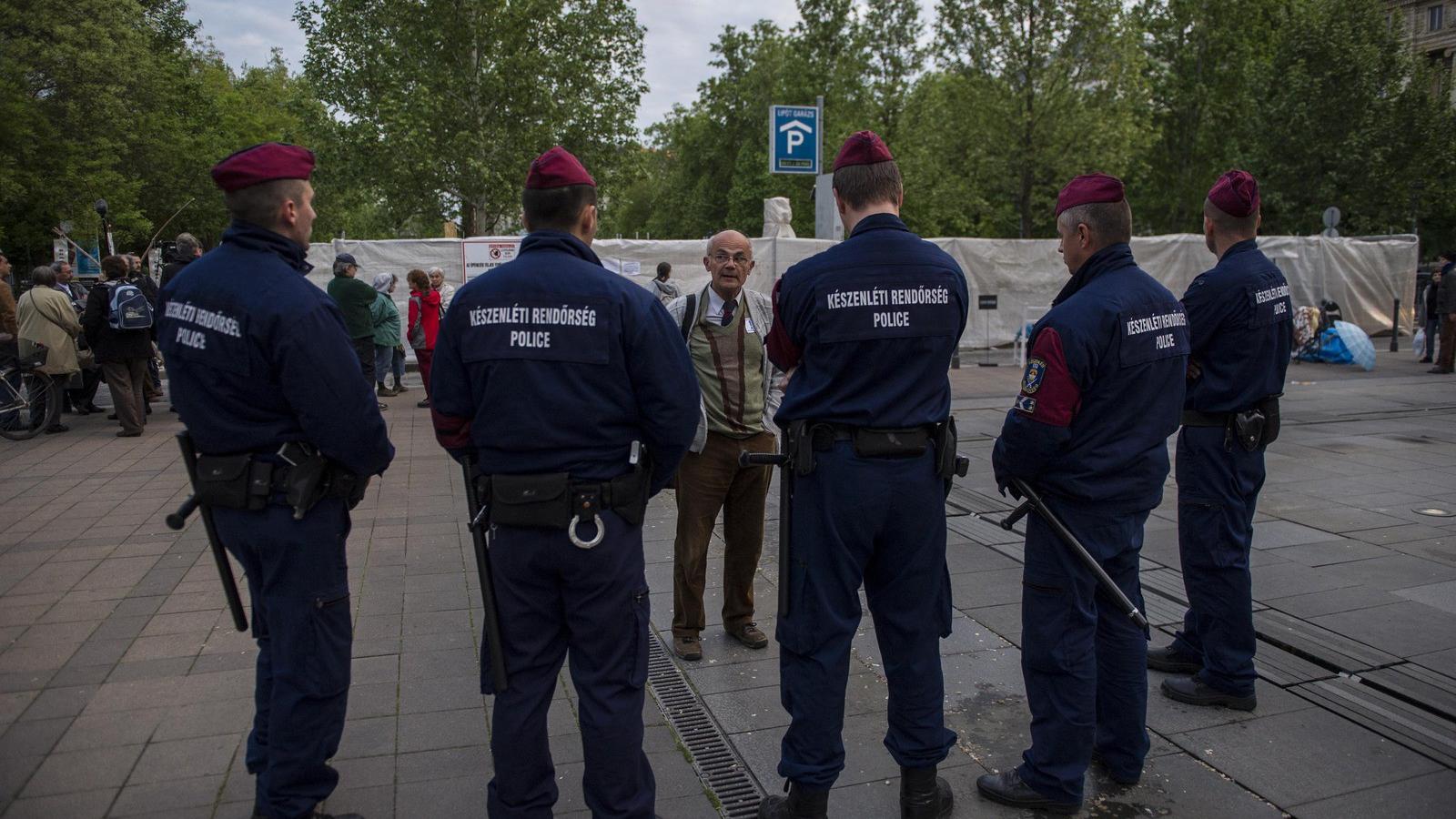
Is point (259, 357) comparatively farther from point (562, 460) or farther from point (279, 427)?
point (562, 460)

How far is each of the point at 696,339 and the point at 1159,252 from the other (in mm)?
17343

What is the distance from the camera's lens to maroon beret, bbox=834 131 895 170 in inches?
123

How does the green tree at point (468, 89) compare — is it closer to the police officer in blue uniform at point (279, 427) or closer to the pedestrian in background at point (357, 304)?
the pedestrian in background at point (357, 304)

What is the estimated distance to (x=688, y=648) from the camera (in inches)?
175

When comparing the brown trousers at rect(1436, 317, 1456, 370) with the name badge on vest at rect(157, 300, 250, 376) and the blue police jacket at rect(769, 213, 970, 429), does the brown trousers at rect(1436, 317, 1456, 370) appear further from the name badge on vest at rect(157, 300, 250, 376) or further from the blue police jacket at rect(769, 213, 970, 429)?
the name badge on vest at rect(157, 300, 250, 376)

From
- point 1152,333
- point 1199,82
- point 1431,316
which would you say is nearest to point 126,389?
point 1152,333

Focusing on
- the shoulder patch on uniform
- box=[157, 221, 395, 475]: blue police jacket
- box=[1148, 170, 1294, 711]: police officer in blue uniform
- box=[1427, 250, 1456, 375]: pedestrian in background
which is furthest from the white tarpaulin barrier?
the shoulder patch on uniform

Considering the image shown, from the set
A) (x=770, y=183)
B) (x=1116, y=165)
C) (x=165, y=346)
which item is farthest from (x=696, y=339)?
(x=770, y=183)

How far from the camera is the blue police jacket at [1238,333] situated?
3.76m

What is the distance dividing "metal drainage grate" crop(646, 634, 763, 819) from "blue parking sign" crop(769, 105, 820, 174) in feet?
30.5

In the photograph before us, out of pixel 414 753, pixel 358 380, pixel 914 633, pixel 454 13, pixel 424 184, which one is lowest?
pixel 414 753

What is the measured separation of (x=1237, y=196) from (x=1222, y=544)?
4.48 feet

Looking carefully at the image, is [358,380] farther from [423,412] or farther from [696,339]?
[423,412]

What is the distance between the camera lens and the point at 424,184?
27297 millimetres
